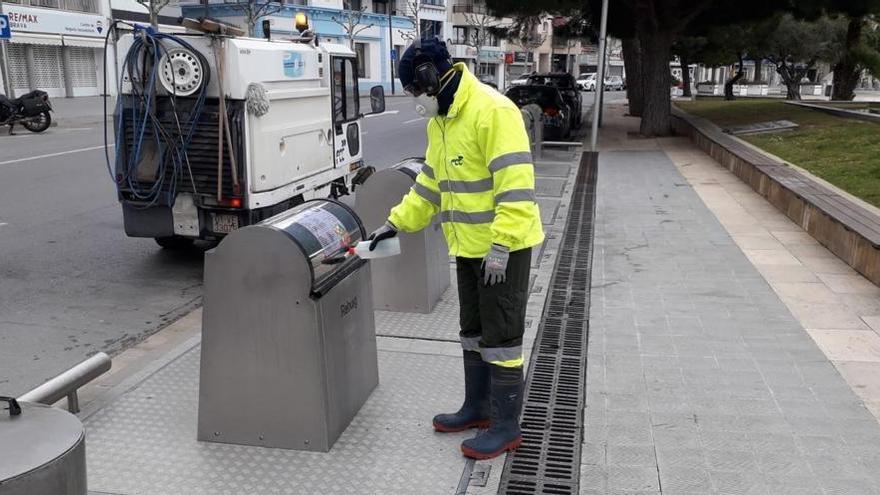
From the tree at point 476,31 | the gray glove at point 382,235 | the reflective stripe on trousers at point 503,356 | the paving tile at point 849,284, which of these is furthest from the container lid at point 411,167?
the tree at point 476,31

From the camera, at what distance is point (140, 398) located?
441 centimetres

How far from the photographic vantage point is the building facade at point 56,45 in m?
33.8

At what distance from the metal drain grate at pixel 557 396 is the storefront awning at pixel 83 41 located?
35857 mm

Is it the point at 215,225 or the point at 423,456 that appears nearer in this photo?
the point at 423,456

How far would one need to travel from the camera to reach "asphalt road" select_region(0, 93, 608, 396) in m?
5.51

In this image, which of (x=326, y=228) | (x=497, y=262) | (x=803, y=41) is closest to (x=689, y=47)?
(x=803, y=41)

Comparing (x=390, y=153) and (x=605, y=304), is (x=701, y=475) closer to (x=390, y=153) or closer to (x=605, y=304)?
(x=605, y=304)

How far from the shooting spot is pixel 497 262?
339 cm

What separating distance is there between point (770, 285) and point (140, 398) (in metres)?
5.28

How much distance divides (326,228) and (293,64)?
4.13 metres

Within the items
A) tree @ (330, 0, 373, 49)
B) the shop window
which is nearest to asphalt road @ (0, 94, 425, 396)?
tree @ (330, 0, 373, 49)

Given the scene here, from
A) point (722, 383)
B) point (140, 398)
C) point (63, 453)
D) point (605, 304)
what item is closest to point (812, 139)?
point (605, 304)

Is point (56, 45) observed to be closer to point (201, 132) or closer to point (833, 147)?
point (201, 132)

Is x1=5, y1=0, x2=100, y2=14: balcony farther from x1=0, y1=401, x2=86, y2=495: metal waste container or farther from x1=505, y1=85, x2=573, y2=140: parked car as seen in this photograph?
x1=0, y1=401, x2=86, y2=495: metal waste container
